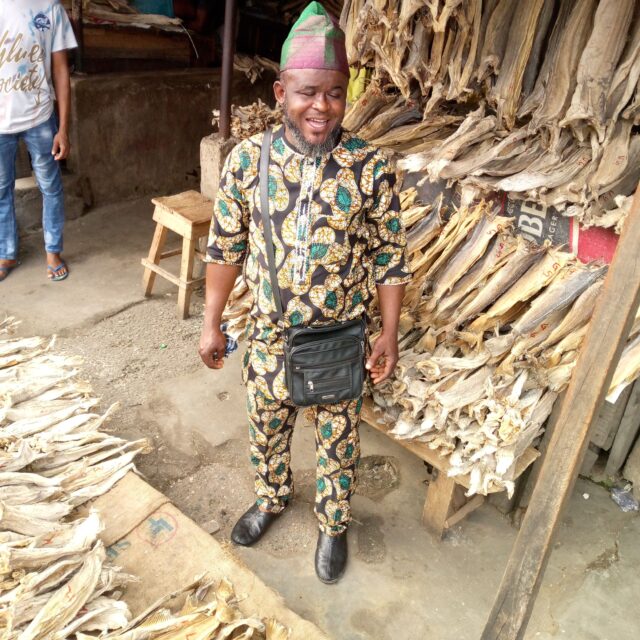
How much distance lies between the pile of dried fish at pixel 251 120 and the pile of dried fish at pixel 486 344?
1.69 meters

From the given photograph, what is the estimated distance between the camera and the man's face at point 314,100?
1.94m

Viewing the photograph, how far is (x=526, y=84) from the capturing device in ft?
9.89

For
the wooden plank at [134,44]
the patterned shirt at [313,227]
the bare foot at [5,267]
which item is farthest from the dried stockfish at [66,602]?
the wooden plank at [134,44]

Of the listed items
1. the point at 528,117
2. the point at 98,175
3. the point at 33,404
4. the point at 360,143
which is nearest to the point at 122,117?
the point at 98,175

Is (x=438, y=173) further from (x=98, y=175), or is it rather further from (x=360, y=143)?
(x=98, y=175)

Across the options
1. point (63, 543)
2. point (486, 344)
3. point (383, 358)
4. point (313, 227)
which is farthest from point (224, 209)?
point (63, 543)

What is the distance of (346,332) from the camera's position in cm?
229

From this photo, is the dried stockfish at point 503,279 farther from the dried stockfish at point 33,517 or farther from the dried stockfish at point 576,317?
the dried stockfish at point 33,517

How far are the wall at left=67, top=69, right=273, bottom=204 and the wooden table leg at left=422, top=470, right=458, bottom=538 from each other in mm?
4602

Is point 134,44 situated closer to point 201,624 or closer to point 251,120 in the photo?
point 251,120

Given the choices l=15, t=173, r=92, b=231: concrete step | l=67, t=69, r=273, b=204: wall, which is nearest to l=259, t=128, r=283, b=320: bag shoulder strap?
l=15, t=173, r=92, b=231: concrete step

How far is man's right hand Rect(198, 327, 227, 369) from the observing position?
242 centimetres

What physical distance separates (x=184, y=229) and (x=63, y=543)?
2361 mm

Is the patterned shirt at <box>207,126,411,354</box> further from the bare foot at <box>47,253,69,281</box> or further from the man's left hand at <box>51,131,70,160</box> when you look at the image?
the bare foot at <box>47,253,69,281</box>
